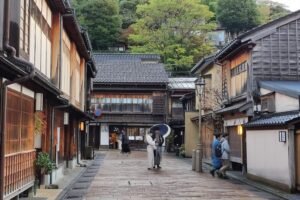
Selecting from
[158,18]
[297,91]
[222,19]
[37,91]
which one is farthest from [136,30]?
[37,91]

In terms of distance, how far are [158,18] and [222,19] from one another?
18.6 m

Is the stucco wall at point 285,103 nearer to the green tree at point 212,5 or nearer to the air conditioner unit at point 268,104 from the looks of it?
the air conditioner unit at point 268,104

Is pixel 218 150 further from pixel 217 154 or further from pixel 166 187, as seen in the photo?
pixel 166 187

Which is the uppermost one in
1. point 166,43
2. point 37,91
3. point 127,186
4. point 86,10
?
point 86,10

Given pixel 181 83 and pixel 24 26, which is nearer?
pixel 24 26

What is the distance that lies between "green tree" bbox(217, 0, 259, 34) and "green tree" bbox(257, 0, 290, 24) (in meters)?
3.66

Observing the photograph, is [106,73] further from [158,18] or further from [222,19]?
[222,19]

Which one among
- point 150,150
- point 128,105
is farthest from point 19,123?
point 128,105

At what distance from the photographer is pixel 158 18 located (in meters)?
67.8

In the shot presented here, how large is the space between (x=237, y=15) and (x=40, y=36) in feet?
226

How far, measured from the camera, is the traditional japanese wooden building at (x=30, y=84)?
10703 millimetres

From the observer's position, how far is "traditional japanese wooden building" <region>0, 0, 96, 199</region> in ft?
35.1

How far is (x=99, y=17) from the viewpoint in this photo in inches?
2963

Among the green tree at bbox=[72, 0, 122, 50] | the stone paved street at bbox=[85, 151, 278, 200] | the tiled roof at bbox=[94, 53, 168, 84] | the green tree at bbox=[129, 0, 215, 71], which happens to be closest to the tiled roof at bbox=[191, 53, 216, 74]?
the stone paved street at bbox=[85, 151, 278, 200]
